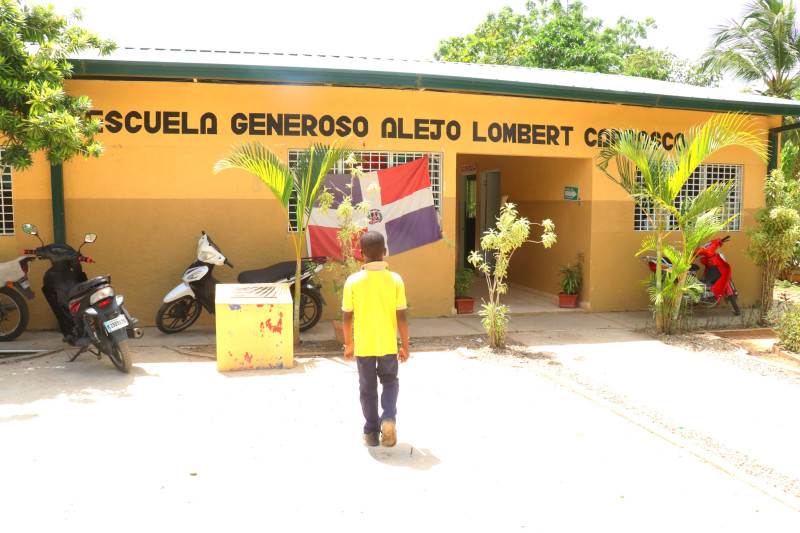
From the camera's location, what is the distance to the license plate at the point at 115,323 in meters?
5.93

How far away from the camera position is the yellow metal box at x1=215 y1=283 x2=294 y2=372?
20.5 feet

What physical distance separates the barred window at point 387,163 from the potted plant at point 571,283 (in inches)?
94.6

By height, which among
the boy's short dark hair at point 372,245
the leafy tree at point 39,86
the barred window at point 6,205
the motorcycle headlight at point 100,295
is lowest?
the motorcycle headlight at point 100,295

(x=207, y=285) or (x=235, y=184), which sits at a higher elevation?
(x=235, y=184)

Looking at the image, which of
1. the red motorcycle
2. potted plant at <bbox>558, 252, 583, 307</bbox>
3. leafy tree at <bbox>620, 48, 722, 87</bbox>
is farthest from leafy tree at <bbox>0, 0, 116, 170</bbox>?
leafy tree at <bbox>620, 48, 722, 87</bbox>

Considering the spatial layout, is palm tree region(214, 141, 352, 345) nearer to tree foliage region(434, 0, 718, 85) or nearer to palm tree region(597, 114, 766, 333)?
palm tree region(597, 114, 766, 333)

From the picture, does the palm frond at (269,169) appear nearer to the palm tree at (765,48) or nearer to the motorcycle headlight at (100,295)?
the motorcycle headlight at (100,295)

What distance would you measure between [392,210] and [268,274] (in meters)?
2.03

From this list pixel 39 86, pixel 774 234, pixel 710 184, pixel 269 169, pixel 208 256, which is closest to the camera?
pixel 39 86

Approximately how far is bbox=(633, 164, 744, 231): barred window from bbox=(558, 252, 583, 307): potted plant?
113 centimetres

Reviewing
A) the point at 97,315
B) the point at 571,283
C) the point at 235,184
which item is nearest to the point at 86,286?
the point at 97,315

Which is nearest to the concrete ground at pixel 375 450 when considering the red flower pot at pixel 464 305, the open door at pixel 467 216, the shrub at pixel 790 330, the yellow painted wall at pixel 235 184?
the shrub at pixel 790 330

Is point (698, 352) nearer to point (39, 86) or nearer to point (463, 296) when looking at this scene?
point (463, 296)

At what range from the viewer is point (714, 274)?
31.2 ft
